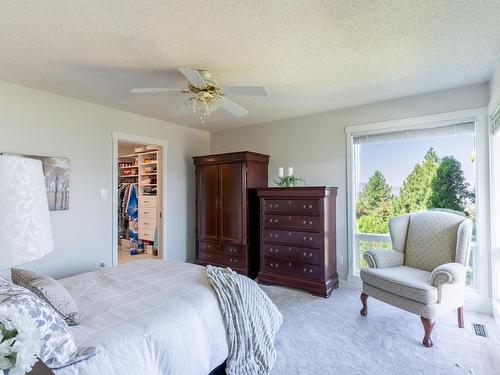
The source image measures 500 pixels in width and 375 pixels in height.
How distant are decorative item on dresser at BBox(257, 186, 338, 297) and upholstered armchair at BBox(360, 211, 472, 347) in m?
0.59

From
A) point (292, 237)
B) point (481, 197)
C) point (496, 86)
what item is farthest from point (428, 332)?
point (496, 86)

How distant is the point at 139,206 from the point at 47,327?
4939 mm

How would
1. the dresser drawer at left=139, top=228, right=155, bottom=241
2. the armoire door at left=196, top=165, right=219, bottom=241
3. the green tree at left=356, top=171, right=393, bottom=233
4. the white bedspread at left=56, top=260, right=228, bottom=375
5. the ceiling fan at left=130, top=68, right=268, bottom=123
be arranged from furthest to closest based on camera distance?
the dresser drawer at left=139, top=228, right=155, bottom=241 → the armoire door at left=196, top=165, right=219, bottom=241 → the green tree at left=356, top=171, right=393, bottom=233 → the ceiling fan at left=130, top=68, right=268, bottom=123 → the white bedspread at left=56, top=260, right=228, bottom=375

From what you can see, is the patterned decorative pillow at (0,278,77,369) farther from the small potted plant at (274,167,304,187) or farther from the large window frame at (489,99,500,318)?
the large window frame at (489,99,500,318)

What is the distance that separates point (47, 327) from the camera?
114 centimetres

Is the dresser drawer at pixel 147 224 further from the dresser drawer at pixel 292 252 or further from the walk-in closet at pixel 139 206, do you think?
the dresser drawer at pixel 292 252

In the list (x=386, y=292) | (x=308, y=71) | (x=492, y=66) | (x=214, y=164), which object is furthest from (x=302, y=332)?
(x=492, y=66)

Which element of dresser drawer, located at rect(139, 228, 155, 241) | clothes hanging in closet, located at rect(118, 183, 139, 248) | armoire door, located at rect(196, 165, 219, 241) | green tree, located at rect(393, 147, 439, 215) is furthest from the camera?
clothes hanging in closet, located at rect(118, 183, 139, 248)

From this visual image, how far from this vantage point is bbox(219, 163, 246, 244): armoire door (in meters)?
4.06


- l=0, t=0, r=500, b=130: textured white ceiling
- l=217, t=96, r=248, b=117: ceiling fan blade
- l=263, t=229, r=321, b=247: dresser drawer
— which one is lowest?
l=263, t=229, r=321, b=247: dresser drawer

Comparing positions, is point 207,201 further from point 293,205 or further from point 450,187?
point 450,187

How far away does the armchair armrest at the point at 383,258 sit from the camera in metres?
2.91

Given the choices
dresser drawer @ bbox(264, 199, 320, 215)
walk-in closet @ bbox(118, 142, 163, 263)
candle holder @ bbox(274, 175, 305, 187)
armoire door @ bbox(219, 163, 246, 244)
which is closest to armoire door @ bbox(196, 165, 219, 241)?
armoire door @ bbox(219, 163, 246, 244)

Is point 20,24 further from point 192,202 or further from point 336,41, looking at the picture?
point 192,202
